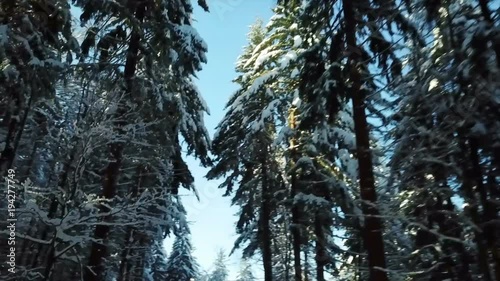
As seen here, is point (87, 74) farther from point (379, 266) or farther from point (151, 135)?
point (379, 266)

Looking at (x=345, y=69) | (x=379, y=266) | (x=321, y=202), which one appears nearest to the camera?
(x=379, y=266)

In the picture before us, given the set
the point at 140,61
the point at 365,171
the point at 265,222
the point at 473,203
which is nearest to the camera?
the point at 473,203

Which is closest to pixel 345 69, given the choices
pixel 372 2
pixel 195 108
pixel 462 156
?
pixel 372 2

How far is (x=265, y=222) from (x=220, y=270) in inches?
1592

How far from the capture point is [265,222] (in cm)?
1711

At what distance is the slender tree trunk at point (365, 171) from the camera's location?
289 inches

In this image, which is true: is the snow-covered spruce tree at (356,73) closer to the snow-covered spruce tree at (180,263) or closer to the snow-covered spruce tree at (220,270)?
the snow-covered spruce tree at (180,263)

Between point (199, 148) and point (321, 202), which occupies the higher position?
point (199, 148)

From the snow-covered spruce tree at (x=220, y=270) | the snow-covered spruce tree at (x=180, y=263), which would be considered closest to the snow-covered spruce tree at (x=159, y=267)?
the snow-covered spruce tree at (x=180, y=263)

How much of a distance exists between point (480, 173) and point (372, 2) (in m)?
4.12

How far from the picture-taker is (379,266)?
288 inches

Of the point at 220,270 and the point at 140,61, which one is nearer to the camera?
the point at 140,61

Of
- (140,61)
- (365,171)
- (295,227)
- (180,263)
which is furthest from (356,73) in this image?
(180,263)

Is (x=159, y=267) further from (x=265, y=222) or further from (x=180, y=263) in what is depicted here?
(x=265, y=222)
